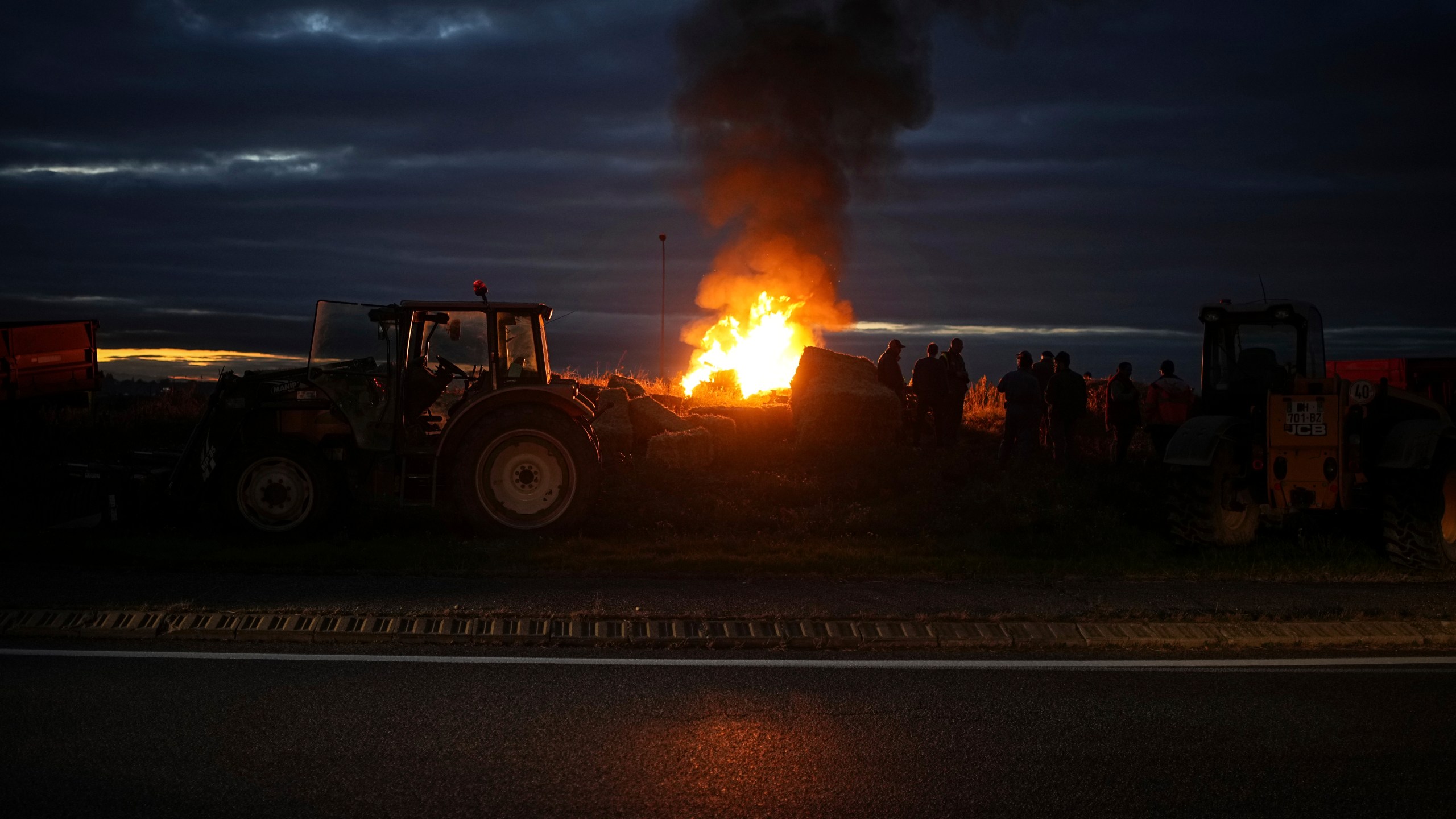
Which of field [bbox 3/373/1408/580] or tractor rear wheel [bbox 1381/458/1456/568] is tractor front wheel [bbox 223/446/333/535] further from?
tractor rear wheel [bbox 1381/458/1456/568]

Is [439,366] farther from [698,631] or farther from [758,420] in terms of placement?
[758,420]

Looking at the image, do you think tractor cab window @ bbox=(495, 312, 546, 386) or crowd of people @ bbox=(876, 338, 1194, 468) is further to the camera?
crowd of people @ bbox=(876, 338, 1194, 468)

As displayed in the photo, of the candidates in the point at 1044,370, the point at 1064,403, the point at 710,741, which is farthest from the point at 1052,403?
the point at 710,741

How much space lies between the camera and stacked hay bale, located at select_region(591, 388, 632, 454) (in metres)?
18.1

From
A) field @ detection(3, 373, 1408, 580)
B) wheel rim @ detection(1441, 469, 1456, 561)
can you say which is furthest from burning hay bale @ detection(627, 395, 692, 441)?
wheel rim @ detection(1441, 469, 1456, 561)

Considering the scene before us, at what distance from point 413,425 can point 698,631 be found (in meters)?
5.96

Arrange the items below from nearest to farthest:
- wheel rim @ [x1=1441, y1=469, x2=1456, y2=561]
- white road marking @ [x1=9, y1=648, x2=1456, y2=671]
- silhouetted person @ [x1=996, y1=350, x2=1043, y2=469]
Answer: white road marking @ [x1=9, y1=648, x2=1456, y2=671] → wheel rim @ [x1=1441, y1=469, x2=1456, y2=561] → silhouetted person @ [x1=996, y1=350, x2=1043, y2=469]

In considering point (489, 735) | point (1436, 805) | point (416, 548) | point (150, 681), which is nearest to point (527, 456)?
point (416, 548)

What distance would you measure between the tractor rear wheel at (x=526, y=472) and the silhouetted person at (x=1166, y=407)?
353 inches

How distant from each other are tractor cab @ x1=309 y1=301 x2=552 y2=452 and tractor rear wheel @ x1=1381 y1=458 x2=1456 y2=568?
28.1ft

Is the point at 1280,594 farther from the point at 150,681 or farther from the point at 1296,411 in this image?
the point at 150,681

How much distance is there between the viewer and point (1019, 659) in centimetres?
715

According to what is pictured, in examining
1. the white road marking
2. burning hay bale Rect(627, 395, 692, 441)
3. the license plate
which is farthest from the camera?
burning hay bale Rect(627, 395, 692, 441)

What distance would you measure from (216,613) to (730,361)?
2165cm
